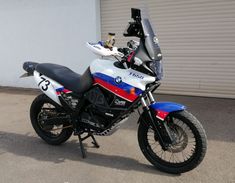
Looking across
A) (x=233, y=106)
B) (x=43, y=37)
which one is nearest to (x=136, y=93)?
(x=233, y=106)

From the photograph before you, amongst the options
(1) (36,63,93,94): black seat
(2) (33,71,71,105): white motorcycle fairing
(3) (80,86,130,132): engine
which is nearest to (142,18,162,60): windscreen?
(3) (80,86,130,132): engine

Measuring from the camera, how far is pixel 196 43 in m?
7.02

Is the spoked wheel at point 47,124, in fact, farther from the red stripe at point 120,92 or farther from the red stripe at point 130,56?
the red stripe at point 130,56

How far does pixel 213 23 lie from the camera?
679cm

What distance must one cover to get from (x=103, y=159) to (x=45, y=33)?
5072mm

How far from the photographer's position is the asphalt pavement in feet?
12.2

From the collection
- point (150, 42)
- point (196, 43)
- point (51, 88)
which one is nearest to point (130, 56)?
point (150, 42)

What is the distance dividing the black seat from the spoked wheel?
36 cm

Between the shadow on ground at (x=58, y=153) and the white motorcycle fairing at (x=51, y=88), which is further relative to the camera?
the white motorcycle fairing at (x=51, y=88)

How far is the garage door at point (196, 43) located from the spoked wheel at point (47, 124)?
3376mm

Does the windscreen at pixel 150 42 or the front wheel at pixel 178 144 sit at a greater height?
the windscreen at pixel 150 42

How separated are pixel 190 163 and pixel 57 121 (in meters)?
1.88

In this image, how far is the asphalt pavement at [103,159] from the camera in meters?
3.72

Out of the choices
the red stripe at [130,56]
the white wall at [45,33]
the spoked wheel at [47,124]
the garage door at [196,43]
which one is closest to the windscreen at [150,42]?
the red stripe at [130,56]
